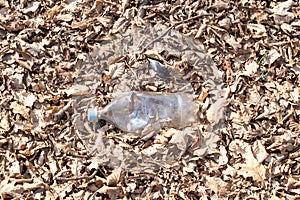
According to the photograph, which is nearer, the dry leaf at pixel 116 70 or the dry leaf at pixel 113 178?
the dry leaf at pixel 113 178

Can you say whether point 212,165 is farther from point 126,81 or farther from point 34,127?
point 34,127

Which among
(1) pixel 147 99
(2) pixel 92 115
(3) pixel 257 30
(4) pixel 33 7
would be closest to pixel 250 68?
(3) pixel 257 30

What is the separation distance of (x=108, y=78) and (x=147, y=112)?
0.74 ft

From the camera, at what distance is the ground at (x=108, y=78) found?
7.39ft

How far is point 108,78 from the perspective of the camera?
7.79 feet

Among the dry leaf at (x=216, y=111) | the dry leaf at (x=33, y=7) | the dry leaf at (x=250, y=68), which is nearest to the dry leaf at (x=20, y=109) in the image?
the dry leaf at (x=33, y=7)

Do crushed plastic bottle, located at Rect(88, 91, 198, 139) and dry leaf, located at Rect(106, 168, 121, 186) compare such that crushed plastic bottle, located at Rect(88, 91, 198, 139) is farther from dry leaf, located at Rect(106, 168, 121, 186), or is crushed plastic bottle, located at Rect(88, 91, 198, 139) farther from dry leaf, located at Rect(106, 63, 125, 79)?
dry leaf, located at Rect(106, 168, 121, 186)

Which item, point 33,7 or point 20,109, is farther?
point 33,7

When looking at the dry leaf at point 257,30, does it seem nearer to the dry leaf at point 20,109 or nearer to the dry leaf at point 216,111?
the dry leaf at point 216,111

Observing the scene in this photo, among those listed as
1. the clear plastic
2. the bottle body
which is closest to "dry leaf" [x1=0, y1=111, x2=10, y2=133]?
the clear plastic

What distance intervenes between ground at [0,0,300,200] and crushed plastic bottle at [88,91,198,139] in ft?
0.50

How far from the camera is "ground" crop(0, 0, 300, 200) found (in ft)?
7.39

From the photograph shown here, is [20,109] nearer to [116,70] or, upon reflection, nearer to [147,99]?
[116,70]

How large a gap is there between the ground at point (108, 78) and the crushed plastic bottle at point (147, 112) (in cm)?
15
